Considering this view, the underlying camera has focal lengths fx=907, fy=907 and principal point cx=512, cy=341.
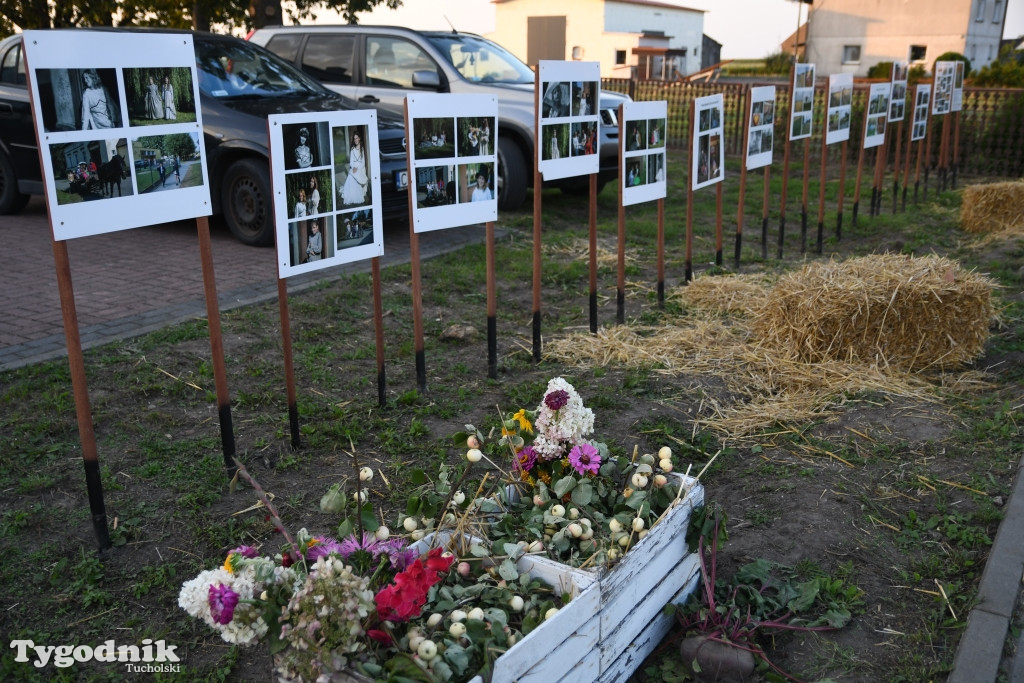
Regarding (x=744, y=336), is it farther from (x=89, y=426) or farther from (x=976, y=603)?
(x=89, y=426)

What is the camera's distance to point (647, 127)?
21.3ft

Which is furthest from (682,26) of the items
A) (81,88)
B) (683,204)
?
(81,88)

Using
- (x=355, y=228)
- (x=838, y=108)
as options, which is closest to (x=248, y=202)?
(x=355, y=228)

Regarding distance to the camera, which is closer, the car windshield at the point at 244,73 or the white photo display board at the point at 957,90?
the car windshield at the point at 244,73

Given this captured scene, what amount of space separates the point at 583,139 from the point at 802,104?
3.91m

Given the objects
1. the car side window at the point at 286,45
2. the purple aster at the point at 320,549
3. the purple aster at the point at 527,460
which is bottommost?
the purple aster at the point at 527,460

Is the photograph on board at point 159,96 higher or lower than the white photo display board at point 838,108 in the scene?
higher

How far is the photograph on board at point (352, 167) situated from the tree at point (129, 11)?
14274 mm

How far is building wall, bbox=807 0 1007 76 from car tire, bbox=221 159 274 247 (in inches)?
1522

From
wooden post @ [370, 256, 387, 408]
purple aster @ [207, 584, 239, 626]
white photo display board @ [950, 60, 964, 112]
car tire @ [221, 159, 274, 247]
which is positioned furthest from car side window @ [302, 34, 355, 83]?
purple aster @ [207, 584, 239, 626]

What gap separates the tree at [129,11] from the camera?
17.6m

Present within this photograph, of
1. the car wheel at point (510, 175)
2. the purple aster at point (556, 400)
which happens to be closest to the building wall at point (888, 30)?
the car wheel at point (510, 175)

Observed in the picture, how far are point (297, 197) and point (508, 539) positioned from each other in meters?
2.05

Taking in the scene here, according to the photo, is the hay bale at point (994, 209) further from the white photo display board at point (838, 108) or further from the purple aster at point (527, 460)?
the purple aster at point (527, 460)
